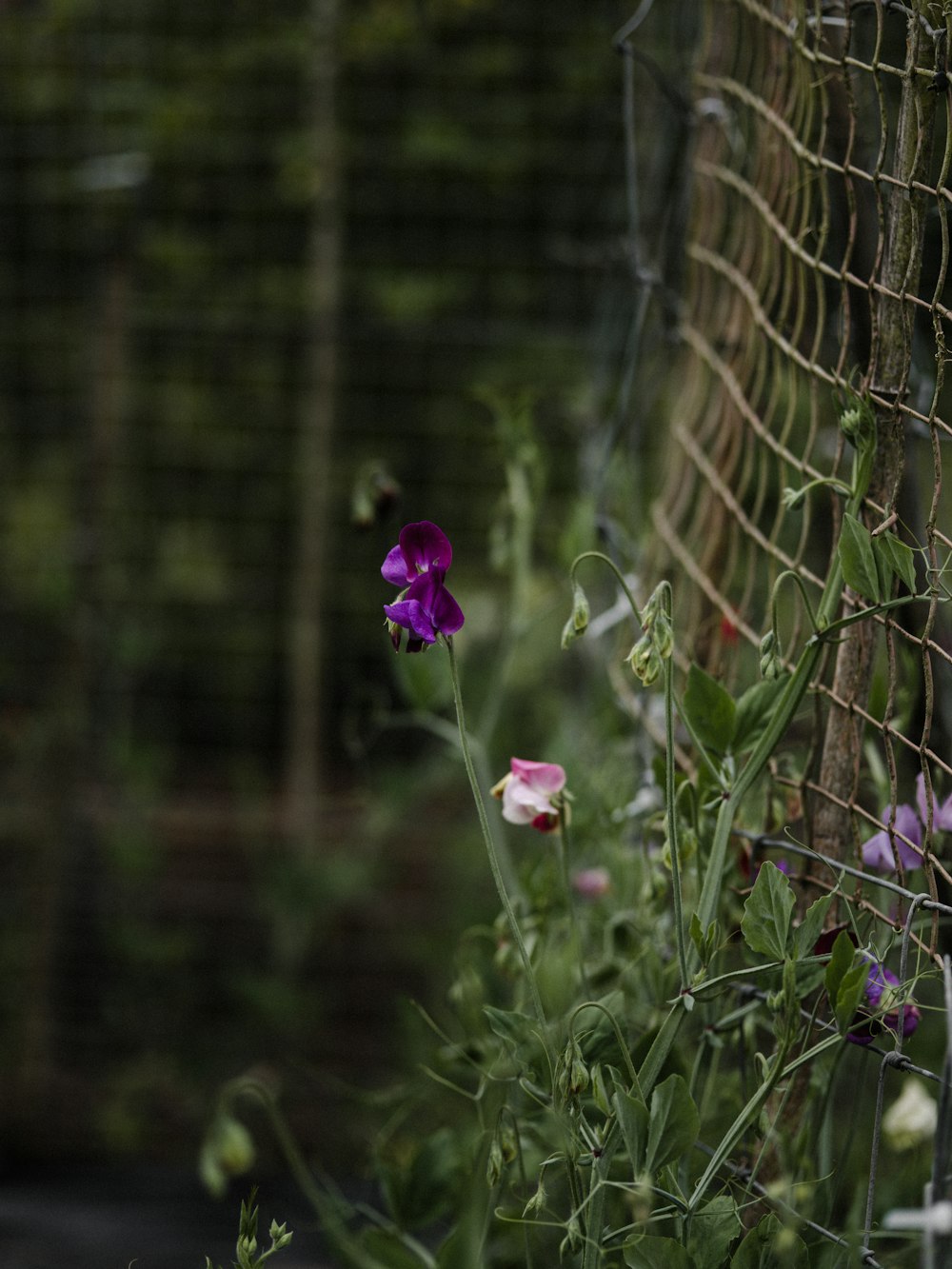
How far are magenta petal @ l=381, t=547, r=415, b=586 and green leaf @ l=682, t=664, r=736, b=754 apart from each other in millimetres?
156

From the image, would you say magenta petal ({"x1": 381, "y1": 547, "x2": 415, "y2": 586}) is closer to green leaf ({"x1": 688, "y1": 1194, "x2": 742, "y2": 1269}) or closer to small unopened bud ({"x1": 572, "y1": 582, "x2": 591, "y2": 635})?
small unopened bud ({"x1": 572, "y1": 582, "x2": 591, "y2": 635})

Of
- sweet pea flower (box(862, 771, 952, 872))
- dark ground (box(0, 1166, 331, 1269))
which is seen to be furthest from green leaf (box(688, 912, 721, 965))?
dark ground (box(0, 1166, 331, 1269))

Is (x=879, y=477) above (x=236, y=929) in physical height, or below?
above

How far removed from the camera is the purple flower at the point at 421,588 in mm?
621

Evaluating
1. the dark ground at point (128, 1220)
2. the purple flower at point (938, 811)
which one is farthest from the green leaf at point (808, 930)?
the dark ground at point (128, 1220)

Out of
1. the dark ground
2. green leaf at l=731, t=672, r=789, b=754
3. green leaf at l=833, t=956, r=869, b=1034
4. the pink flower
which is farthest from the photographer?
the dark ground

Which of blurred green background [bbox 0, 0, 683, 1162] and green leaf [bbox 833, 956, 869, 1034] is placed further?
blurred green background [bbox 0, 0, 683, 1162]

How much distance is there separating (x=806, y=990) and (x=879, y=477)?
0.27m

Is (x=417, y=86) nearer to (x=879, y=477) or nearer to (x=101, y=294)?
(x=101, y=294)

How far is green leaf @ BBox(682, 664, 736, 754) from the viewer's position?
2.21 ft

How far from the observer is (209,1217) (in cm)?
191

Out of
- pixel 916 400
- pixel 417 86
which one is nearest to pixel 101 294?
pixel 417 86

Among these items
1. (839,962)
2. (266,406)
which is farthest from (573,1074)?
(266,406)

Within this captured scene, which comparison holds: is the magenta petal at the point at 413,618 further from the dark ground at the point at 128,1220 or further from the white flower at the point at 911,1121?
the dark ground at the point at 128,1220
